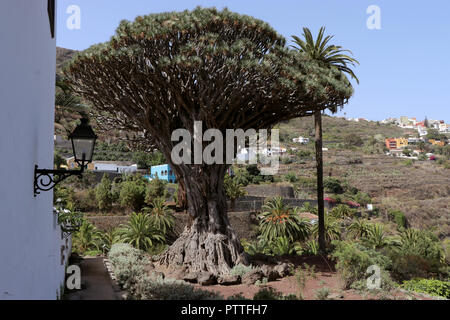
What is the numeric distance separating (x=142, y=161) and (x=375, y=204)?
3132 centimetres

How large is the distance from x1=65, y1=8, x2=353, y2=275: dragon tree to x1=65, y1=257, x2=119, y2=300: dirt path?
2.03 m

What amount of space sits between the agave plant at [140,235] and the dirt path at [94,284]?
2991mm

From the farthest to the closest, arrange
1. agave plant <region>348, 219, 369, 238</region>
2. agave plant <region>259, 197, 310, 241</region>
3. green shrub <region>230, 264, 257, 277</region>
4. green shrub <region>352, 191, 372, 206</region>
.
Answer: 1. green shrub <region>352, 191, 372, 206</region>
2. agave plant <region>348, 219, 369, 238</region>
3. agave plant <region>259, 197, 310, 241</region>
4. green shrub <region>230, 264, 257, 277</region>

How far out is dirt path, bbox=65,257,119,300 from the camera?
8085mm

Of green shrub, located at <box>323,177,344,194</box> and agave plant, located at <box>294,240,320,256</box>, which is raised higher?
green shrub, located at <box>323,177,344,194</box>

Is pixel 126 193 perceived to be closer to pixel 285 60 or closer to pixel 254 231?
pixel 254 231

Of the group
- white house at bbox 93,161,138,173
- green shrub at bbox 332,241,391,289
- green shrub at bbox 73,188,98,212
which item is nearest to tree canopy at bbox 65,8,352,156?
green shrub at bbox 332,241,391,289

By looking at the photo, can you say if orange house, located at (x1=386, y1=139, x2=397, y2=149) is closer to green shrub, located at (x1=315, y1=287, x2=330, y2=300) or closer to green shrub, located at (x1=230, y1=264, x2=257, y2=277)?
green shrub, located at (x1=230, y1=264, x2=257, y2=277)

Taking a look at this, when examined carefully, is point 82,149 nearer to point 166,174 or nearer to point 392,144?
point 166,174

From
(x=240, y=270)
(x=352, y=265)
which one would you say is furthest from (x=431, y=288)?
(x=240, y=270)

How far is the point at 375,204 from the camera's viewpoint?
49.1 m

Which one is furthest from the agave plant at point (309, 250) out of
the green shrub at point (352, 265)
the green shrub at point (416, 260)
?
the green shrub at point (352, 265)
